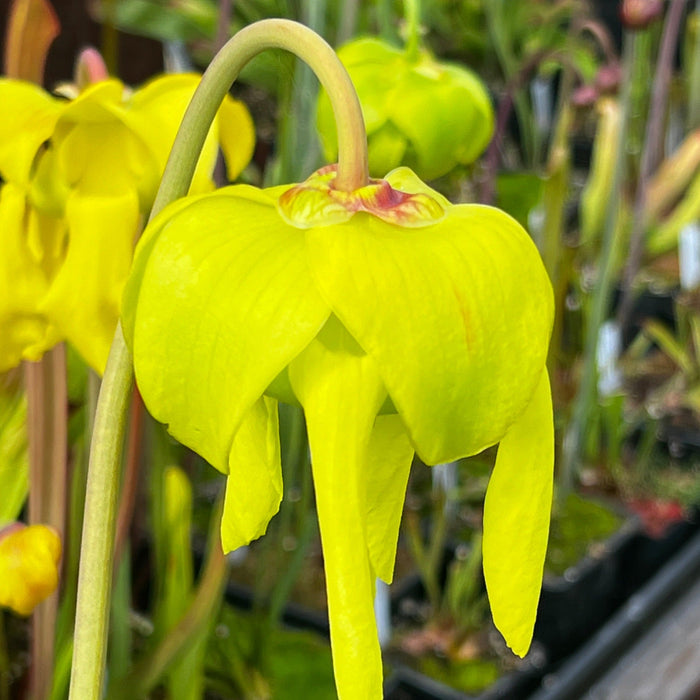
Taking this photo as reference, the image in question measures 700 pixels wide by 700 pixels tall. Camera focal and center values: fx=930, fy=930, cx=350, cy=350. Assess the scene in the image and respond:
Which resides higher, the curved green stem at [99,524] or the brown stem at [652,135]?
the curved green stem at [99,524]

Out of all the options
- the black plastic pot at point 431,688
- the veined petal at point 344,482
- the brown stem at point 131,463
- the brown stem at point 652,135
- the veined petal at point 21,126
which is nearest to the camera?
the veined petal at point 344,482

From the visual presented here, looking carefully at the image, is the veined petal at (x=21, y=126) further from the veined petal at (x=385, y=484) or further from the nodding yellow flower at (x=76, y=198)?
the veined petal at (x=385, y=484)

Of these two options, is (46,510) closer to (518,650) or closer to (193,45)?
(518,650)

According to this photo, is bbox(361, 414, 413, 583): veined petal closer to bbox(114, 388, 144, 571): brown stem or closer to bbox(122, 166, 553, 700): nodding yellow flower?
bbox(122, 166, 553, 700): nodding yellow flower

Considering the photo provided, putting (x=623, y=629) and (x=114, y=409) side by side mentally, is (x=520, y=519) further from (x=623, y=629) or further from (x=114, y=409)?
(x=623, y=629)

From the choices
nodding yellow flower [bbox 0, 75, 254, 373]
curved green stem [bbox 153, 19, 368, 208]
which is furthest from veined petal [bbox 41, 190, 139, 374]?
curved green stem [bbox 153, 19, 368, 208]

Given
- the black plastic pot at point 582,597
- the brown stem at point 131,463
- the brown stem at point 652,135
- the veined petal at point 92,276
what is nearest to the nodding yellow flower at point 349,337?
the veined petal at point 92,276

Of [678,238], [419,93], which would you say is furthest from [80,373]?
[678,238]
